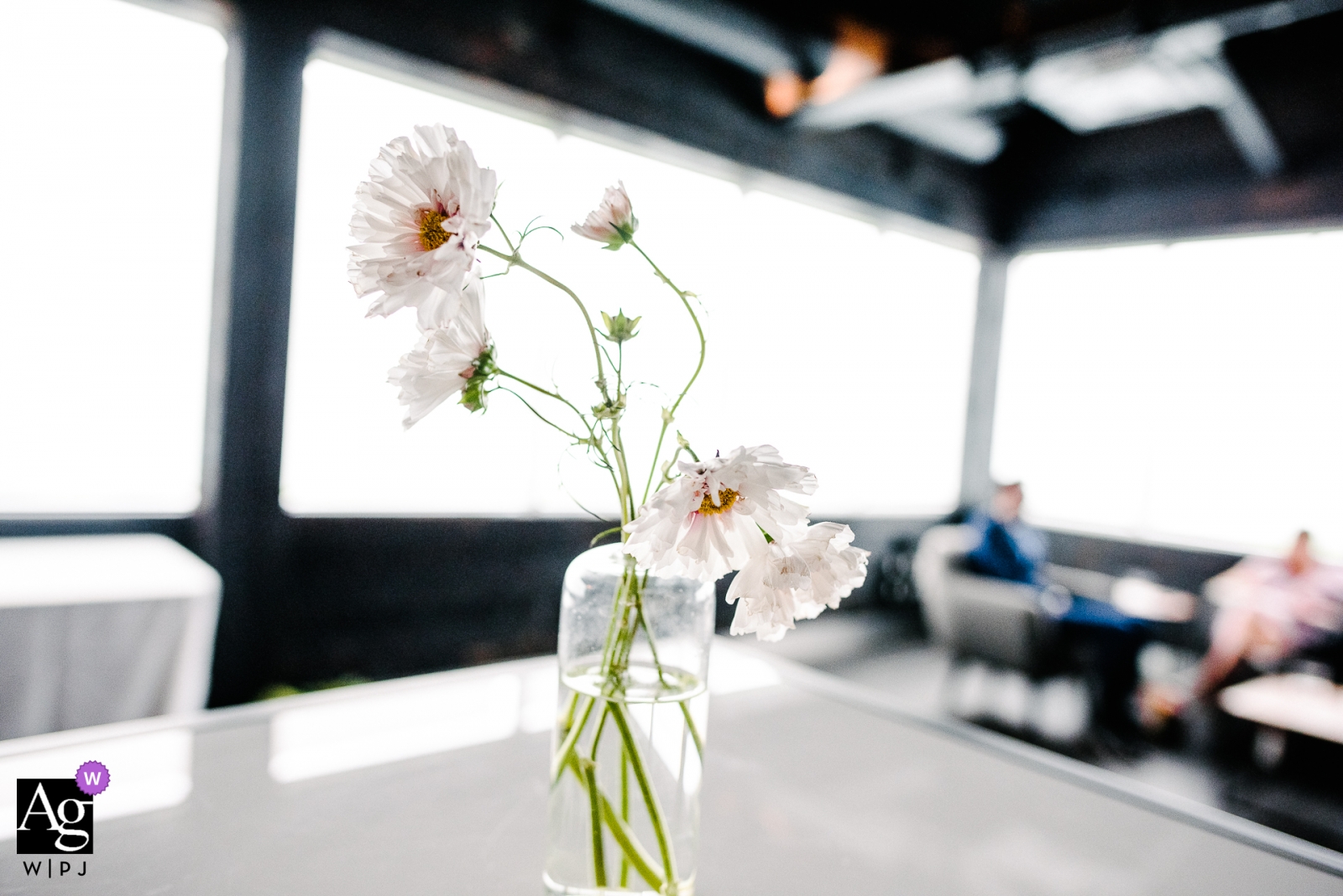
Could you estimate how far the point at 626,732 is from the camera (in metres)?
0.55

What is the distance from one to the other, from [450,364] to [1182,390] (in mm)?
6730

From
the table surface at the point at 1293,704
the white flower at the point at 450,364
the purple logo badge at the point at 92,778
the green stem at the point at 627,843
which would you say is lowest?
the table surface at the point at 1293,704

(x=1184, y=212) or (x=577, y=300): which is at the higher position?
(x=1184, y=212)

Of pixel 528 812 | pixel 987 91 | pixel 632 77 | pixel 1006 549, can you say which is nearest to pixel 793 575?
Answer: pixel 528 812

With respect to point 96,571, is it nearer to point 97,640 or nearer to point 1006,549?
point 97,640

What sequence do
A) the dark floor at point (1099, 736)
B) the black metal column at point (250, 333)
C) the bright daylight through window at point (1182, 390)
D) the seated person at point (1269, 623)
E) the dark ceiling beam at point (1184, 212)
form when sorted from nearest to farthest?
the black metal column at point (250, 333)
the dark floor at point (1099, 736)
the seated person at point (1269, 623)
the dark ceiling beam at point (1184, 212)
the bright daylight through window at point (1182, 390)

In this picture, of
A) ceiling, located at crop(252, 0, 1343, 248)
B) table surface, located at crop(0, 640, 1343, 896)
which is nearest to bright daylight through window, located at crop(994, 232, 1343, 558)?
ceiling, located at crop(252, 0, 1343, 248)

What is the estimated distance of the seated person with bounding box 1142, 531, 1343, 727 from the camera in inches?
155

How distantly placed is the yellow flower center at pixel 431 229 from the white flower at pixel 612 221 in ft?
0.27

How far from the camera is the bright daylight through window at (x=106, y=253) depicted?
2.93 m

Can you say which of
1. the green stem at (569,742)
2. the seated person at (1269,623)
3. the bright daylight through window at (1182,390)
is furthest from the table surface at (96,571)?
the bright daylight through window at (1182,390)

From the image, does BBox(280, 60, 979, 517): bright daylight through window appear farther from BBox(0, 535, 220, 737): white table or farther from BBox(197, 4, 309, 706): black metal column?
BBox(0, 535, 220, 737): white table

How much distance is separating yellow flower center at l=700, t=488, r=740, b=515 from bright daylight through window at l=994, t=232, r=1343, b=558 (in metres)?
6.23

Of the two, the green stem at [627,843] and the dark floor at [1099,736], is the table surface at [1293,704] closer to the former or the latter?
the dark floor at [1099,736]
